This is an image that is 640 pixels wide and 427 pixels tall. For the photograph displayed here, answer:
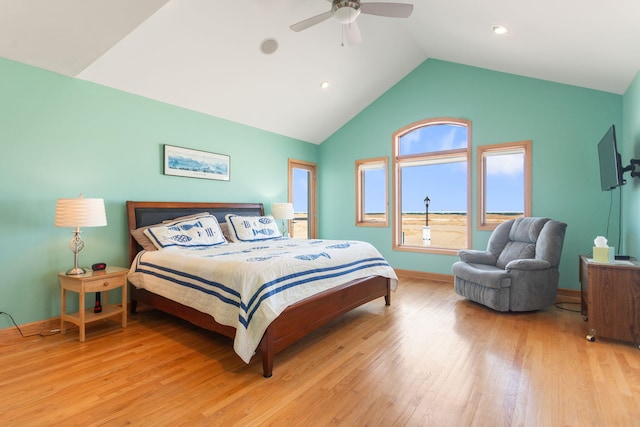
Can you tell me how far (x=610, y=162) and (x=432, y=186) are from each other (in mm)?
2479

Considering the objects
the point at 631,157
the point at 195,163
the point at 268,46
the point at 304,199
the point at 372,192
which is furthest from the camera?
the point at 304,199

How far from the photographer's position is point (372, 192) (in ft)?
19.5

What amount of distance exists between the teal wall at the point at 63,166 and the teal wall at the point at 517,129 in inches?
121

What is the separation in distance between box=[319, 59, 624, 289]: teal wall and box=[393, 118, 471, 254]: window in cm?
16

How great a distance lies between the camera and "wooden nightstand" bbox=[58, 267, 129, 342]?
2773mm

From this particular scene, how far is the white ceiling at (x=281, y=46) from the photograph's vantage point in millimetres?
2576

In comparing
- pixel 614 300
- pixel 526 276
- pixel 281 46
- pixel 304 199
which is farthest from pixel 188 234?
pixel 614 300

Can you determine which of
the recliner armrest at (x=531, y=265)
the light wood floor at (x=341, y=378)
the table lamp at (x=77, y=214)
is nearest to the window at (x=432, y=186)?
the recliner armrest at (x=531, y=265)

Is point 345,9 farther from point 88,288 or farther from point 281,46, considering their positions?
point 88,288

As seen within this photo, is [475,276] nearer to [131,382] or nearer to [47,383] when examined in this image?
[131,382]

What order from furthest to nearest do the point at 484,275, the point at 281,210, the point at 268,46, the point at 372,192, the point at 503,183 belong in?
the point at 372,192 < the point at 281,210 < the point at 503,183 < the point at 268,46 < the point at 484,275

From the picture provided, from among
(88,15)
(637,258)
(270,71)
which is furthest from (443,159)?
(88,15)

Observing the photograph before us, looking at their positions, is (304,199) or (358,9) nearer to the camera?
(358,9)

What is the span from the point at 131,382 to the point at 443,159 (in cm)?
483
